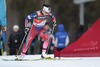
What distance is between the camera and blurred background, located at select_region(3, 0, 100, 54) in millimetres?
32094

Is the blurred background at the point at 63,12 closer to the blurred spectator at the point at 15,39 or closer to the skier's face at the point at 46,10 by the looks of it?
the blurred spectator at the point at 15,39

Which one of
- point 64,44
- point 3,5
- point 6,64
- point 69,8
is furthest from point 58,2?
point 6,64

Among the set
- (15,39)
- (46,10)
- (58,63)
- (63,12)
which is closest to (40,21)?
(46,10)

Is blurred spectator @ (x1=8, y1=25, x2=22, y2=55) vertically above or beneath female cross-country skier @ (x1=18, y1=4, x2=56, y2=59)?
beneath

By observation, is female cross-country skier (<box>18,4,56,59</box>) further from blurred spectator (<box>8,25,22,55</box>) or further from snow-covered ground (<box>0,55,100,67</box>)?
blurred spectator (<box>8,25,22,55</box>)

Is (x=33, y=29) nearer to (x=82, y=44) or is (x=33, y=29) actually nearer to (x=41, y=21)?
(x=41, y=21)

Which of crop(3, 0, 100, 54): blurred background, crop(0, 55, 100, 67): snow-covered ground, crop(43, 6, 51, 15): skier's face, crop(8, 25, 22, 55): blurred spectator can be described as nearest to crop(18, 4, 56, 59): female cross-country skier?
crop(43, 6, 51, 15): skier's face

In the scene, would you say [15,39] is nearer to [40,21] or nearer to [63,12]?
[40,21]

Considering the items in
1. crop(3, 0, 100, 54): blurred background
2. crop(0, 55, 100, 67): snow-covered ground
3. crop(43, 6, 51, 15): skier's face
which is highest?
crop(43, 6, 51, 15): skier's face

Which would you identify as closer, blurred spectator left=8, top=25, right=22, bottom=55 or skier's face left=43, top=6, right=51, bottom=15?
skier's face left=43, top=6, right=51, bottom=15

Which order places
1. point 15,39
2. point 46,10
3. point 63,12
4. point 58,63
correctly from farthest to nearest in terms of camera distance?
point 63,12 → point 15,39 → point 46,10 → point 58,63

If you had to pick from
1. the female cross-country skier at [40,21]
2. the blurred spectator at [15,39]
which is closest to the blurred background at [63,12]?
the blurred spectator at [15,39]

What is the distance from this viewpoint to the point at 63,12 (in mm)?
34281

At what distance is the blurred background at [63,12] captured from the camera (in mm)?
32094
